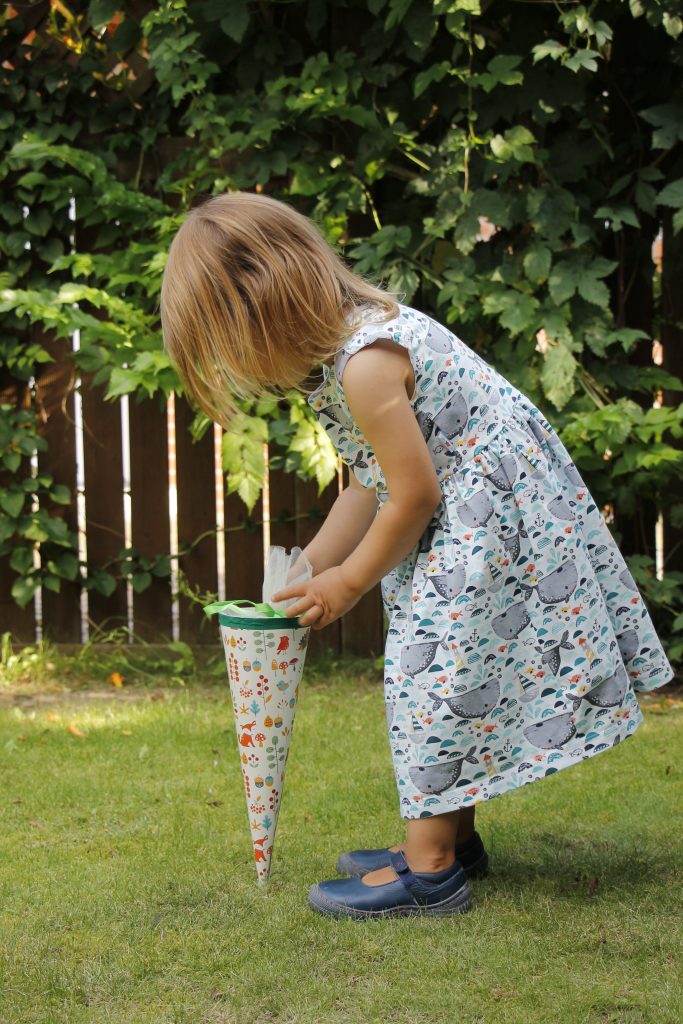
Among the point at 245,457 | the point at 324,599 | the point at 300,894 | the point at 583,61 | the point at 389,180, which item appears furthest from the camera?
the point at 389,180

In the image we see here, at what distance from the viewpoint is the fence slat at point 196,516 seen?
4.31m

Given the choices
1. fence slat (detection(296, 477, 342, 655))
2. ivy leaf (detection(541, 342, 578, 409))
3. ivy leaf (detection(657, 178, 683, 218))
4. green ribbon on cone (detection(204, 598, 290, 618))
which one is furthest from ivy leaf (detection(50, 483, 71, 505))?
ivy leaf (detection(657, 178, 683, 218))

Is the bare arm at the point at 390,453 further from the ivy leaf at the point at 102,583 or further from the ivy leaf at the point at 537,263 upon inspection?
the ivy leaf at the point at 102,583

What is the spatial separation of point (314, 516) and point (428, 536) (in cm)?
206

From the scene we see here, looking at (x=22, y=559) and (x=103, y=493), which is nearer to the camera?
(x=22, y=559)

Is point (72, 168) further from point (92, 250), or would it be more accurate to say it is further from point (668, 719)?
point (668, 719)

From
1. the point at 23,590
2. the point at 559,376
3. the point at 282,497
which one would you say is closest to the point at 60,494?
the point at 23,590

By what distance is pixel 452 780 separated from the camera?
2.14m

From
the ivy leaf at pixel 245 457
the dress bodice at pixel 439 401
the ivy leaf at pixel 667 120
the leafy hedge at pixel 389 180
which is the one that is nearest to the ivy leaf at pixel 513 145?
the leafy hedge at pixel 389 180

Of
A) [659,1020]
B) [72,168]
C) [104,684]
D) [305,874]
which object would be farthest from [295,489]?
[659,1020]

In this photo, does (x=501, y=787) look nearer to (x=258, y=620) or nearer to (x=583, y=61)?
(x=258, y=620)

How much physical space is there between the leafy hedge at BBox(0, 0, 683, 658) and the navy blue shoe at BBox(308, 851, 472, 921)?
178cm

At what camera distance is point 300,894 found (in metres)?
2.28

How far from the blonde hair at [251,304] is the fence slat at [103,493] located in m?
2.24
